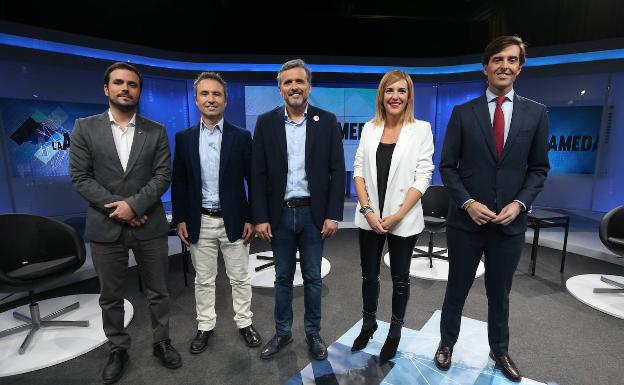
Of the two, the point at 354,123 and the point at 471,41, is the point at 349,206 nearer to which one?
the point at 354,123

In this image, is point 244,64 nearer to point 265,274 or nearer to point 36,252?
point 265,274

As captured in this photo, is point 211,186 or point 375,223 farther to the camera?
point 211,186

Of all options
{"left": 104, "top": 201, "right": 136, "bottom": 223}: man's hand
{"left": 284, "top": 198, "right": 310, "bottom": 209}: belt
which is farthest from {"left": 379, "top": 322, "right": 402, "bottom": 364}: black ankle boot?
{"left": 104, "top": 201, "right": 136, "bottom": 223}: man's hand

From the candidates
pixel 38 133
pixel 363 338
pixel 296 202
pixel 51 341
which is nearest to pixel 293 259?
pixel 296 202

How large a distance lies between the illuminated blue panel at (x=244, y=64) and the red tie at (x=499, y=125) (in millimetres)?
4630

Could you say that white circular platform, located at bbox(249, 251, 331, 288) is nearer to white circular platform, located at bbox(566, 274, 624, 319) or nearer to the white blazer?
the white blazer

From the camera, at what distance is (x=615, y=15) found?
4.97 metres

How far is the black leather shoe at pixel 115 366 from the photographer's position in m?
2.29

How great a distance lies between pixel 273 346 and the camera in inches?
100.0

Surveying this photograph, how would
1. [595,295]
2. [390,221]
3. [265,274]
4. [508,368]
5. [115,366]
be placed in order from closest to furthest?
1. [390,221]
2. [508,368]
3. [115,366]
4. [595,295]
5. [265,274]

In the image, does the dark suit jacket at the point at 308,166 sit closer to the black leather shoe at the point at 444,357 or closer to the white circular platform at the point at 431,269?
the black leather shoe at the point at 444,357

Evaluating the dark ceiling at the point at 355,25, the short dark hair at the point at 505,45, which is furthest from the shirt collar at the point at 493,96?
the dark ceiling at the point at 355,25

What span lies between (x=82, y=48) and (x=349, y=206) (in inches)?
200

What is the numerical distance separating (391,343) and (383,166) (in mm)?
1219
